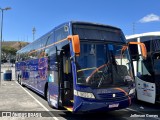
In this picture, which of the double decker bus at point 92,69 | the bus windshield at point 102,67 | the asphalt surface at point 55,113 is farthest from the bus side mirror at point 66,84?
the bus windshield at point 102,67

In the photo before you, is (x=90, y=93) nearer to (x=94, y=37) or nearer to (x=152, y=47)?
(x=94, y=37)

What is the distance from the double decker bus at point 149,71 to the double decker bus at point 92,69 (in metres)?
2.75

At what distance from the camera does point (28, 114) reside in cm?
1003

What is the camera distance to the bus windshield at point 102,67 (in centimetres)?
819

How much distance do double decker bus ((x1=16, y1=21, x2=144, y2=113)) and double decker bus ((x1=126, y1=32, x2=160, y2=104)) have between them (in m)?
2.75

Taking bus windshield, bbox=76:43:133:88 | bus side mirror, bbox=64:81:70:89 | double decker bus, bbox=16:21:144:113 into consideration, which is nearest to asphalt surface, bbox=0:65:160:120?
double decker bus, bbox=16:21:144:113

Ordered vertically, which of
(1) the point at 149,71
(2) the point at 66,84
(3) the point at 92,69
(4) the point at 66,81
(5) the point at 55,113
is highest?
(3) the point at 92,69

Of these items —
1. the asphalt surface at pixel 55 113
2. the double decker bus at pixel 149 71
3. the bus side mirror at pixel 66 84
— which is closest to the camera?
the bus side mirror at pixel 66 84

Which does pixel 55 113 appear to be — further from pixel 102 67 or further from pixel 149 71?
pixel 149 71

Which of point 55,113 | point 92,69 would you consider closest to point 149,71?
point 92,69

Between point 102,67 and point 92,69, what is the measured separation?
36cm

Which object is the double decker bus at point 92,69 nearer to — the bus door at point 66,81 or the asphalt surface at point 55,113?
the bus door at point 66,81

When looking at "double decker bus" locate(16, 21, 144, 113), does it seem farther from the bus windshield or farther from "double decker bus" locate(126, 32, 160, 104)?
"double decker bus" locate(126, 32, 160, 104)

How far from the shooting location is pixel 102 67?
27.7ft
